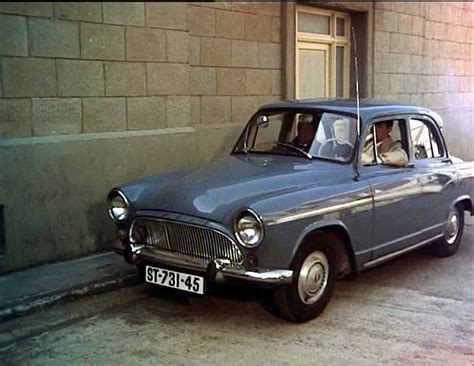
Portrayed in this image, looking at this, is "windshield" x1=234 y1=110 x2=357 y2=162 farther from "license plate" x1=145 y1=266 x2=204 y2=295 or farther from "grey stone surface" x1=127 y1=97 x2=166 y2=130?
"license plate" x1=145 y1=266 x2=204 y2=295

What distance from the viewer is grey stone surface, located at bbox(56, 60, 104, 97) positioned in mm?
6129

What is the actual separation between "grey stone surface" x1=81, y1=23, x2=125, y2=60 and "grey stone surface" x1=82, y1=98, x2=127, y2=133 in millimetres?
434

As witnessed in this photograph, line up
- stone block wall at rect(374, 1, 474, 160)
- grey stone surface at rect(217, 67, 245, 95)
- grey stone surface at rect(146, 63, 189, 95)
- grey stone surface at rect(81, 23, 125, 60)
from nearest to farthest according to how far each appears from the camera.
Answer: grey stone surface at rect(81, 23, 125, 60) < grey stone surface at rect(146, 63, 189, 95) < grey stone surface at rect(217, 67, 245, 95) < stone block wall at rect(374, 1, 474, 160)

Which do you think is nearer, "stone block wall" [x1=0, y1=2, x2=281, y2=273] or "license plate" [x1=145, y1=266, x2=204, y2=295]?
"license plate" [x1=145, y1=266, x2=204, y2=295]

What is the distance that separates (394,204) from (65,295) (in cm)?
279

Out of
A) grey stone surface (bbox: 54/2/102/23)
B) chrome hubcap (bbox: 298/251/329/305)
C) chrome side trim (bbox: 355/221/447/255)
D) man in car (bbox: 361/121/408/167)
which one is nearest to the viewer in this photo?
chrome hubcap (bbox: 298/251/329/305)

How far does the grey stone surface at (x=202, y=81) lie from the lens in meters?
7.77

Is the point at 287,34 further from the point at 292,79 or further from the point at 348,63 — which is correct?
the point at 348,63

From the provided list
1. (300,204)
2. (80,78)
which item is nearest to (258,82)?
(80,78)

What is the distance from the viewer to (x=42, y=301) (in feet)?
16.6

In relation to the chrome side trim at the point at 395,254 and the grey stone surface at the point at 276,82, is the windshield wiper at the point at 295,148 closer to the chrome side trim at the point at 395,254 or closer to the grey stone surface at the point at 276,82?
the chrome side trim at the point at 395,254

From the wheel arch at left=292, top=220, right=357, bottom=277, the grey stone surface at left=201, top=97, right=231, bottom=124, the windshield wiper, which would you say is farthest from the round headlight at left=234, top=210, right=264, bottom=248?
the grey stone surface at left=201, top=97, right=231, bottom=124

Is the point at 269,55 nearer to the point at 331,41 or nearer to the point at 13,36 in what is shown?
the point at 331,41

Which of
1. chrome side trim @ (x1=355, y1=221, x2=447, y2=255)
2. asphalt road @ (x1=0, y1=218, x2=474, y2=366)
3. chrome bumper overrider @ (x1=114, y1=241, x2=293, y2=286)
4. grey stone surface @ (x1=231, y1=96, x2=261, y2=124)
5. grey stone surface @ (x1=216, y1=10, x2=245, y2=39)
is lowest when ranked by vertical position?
asphalt road @ (x1=0, y1=218, x2=474, y2=366)
